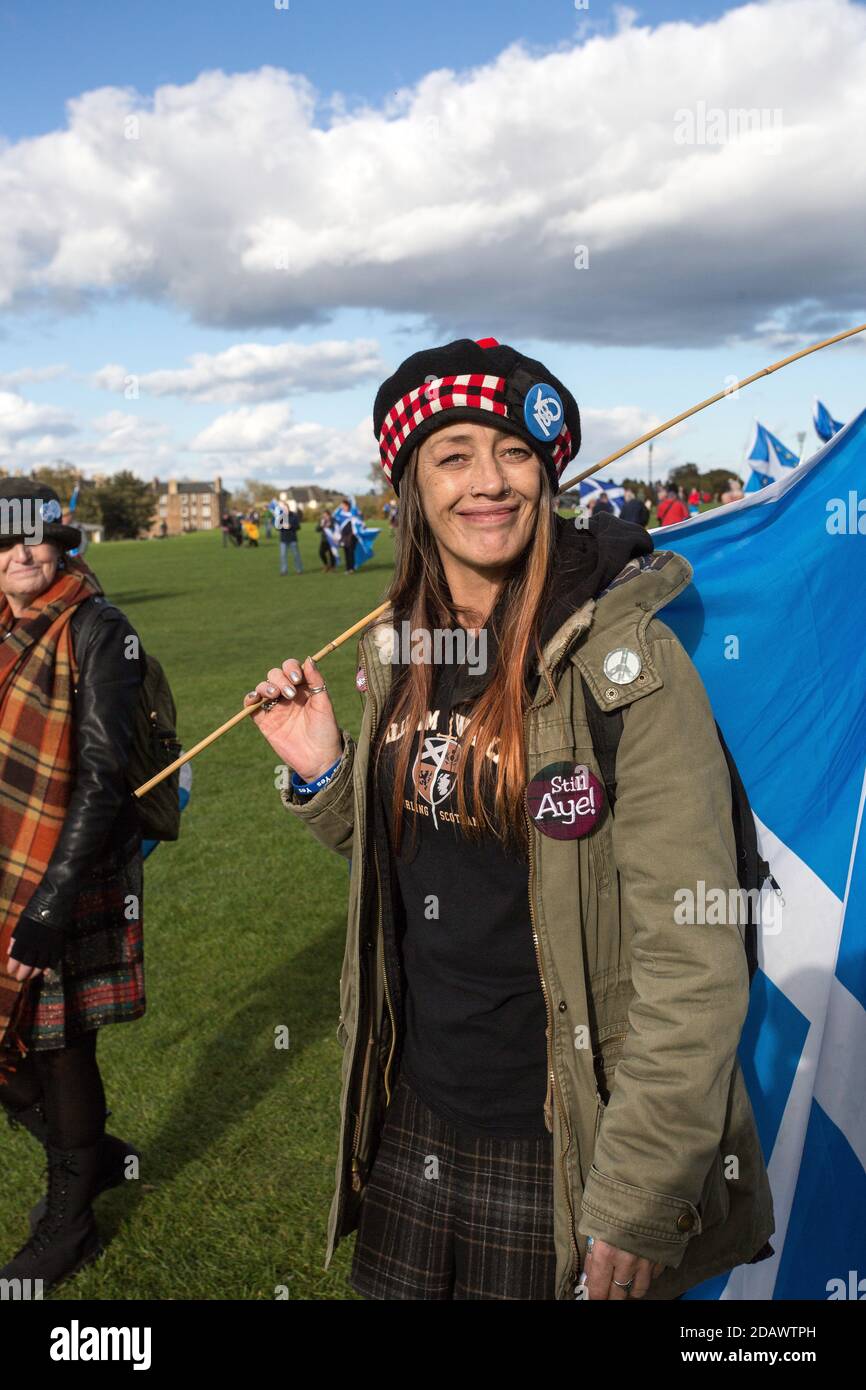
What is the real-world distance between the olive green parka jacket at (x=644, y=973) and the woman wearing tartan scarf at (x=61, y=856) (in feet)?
4.90

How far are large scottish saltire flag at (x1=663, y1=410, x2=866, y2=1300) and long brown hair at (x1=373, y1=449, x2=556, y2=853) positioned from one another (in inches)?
25.4

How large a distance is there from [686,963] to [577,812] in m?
0.30

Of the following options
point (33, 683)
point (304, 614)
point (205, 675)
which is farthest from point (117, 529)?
point (33, 683)

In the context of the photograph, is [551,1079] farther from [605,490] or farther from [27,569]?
[605,490]

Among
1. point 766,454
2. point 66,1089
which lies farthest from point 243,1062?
point 766,454

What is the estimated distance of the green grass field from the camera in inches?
144

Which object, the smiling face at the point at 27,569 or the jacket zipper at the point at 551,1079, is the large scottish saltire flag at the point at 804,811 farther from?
the smiling face at the point at 27,569

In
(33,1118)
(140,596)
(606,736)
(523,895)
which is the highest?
(140,596)

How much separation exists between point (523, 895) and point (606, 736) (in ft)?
1.18

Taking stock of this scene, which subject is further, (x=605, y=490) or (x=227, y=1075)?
(x=605, y=490)

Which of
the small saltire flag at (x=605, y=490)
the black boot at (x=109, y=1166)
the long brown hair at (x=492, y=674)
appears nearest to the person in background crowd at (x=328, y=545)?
the small saltire flag at (x=605, y=490)

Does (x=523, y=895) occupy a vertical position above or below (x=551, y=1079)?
above

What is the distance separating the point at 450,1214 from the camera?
7.16 ft

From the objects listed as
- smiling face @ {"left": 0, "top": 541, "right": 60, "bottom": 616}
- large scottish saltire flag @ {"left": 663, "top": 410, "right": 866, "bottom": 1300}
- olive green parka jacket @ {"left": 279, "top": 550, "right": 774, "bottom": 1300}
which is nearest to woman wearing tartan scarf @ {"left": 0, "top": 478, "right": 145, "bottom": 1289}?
smiling face @ {"left": 0, "top": 541, "right": 60, "bottom": 616}
